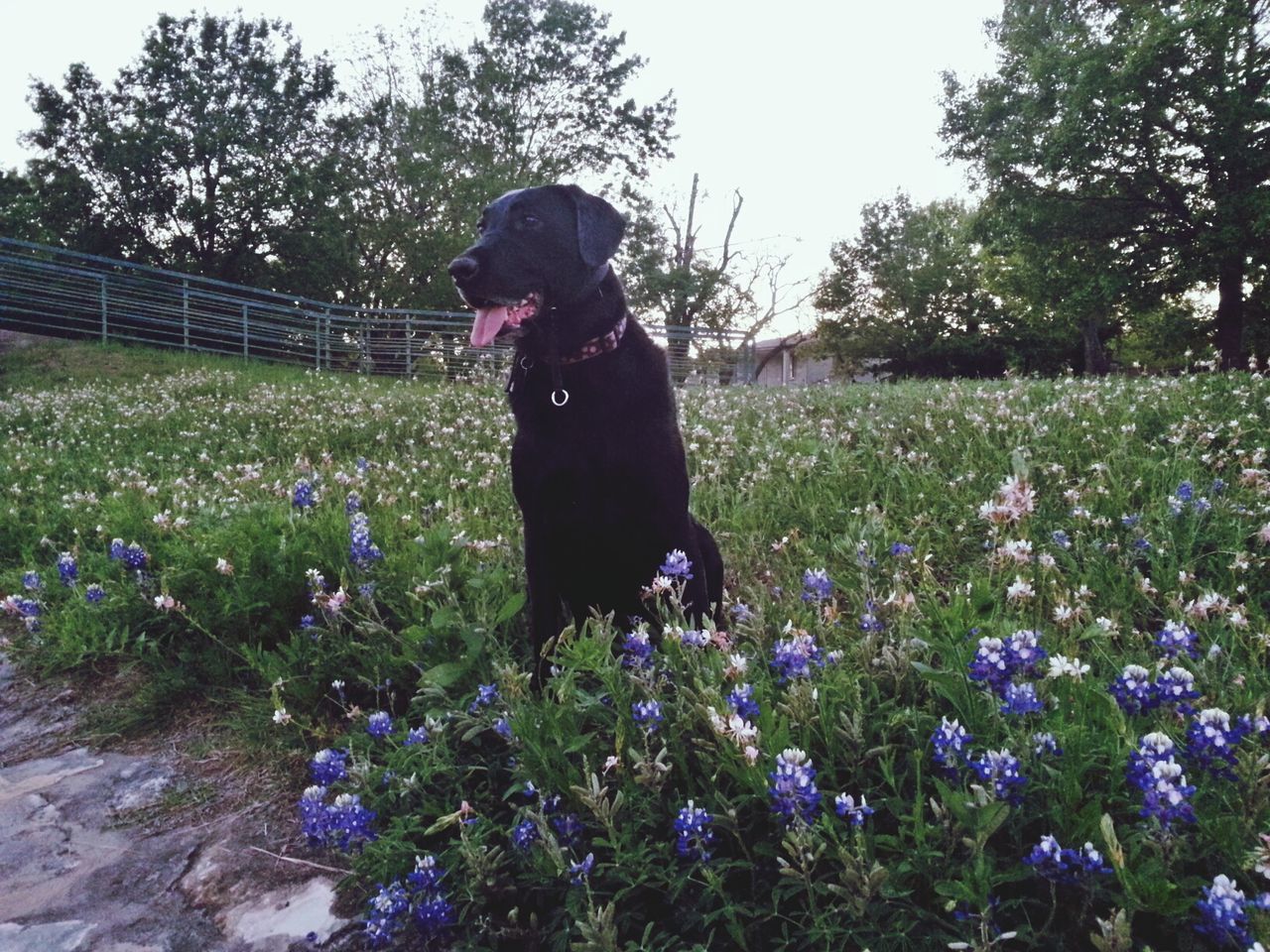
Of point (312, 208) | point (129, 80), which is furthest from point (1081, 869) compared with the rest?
point (129, 80)

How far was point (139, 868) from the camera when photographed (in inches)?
96.0

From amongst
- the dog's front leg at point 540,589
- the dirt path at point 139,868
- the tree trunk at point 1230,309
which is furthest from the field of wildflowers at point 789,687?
the tree trunk at point 1230,309

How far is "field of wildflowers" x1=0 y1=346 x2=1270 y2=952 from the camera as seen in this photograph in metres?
1.60

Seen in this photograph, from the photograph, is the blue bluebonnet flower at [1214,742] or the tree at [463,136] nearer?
the blue bluebonnet flower at [1214,742]

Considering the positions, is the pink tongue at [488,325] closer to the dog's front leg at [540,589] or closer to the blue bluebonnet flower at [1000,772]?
the dog's front leg at [540,589]

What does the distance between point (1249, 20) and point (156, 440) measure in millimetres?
26554

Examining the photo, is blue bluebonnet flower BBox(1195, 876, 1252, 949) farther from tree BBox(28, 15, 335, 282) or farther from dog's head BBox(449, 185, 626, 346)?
tree BBox(28, 15, 335, 282)

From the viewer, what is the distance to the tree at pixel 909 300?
4484 centimetres

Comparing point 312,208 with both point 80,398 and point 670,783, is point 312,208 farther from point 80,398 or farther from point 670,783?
point 670,783

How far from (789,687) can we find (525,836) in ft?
2.44

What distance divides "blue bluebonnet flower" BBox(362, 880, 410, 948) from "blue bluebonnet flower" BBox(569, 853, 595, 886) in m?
0.42

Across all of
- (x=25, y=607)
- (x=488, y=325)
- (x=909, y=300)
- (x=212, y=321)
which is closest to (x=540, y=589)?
(x=488, y=325)

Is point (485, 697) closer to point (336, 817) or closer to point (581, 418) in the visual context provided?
point (336, 817)

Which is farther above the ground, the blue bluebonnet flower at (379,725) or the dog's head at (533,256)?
the dog's head at (533,256)
